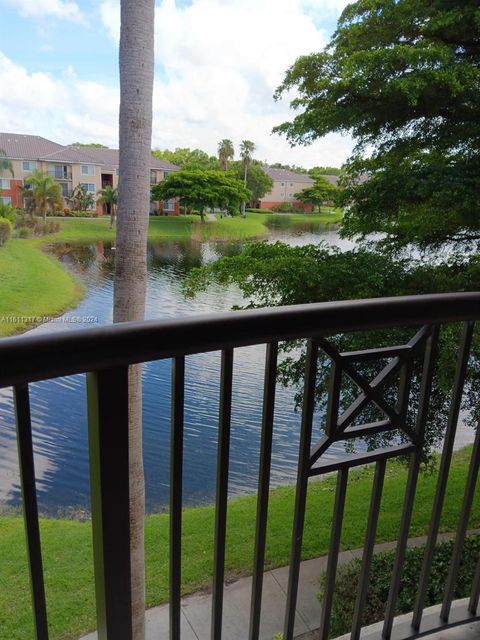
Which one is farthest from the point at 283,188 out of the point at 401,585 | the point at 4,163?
the point at 401,585

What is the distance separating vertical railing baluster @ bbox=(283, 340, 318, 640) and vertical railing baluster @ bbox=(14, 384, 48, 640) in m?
0.45

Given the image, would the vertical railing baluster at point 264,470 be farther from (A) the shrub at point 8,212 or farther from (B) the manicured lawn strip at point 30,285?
(A) the shrub at point 8,212

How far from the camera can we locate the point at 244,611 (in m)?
3.98

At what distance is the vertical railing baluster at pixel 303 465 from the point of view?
84 centimetres

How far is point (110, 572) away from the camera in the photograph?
0.77 metres

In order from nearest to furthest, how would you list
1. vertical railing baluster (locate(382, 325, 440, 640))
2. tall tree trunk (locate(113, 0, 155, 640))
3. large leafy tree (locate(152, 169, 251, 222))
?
vertical railing baluster (locate(382, 325, 440, 640)), tall tree trunk (locate(113, 0, 155, 640)), large leafy tree (locate(152, 169, 251, 222))

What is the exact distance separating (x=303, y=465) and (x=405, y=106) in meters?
5.36

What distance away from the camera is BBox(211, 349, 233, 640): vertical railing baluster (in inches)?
30.5

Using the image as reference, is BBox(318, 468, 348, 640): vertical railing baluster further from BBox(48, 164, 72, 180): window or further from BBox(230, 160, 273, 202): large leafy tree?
BBox(230, 160, 273, 202): large leafy tree

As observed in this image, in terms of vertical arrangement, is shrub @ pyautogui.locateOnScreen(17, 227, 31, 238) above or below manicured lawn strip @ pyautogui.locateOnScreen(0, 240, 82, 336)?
above

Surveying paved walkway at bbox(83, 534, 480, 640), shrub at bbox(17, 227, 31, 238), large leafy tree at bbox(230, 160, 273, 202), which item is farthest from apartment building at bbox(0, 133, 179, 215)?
paved walkway at bbox(83, 534, 480, 640)

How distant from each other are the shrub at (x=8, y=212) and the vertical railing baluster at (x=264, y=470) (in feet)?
47.7

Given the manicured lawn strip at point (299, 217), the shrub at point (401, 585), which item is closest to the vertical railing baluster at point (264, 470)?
the shrub at point (401, 585)

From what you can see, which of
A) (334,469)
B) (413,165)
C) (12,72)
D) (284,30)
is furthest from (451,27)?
(334,469)
